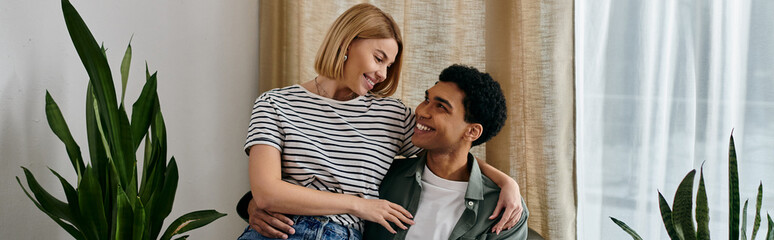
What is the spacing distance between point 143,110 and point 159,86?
52cm

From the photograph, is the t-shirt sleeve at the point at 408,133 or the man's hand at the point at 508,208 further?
the t-shirt sleeve at the point at 408,133

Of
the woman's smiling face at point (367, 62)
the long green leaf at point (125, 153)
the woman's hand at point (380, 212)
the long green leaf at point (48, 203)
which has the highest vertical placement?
the woman's smiling face at point (367, 62)

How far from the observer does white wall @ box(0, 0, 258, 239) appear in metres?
1.55

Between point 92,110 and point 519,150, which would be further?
point 519,150

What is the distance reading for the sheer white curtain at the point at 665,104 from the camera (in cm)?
170

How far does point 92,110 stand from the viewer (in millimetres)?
1531

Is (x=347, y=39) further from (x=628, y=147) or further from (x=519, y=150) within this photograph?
(x=628, y=147)

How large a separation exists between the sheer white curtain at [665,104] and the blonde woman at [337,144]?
1.57 feet

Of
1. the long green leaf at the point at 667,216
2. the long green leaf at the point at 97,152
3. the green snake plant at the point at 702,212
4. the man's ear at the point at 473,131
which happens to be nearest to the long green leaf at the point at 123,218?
the long green leaf at the point at 97,152

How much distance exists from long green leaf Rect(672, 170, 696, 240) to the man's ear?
508 millimetres

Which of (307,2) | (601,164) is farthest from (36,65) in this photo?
(601,164)

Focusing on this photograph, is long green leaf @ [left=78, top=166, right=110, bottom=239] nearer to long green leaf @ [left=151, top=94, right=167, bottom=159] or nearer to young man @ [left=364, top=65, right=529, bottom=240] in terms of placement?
long green leaf @ [left=151, top=94, right=167, bottom=159]

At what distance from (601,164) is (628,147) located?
104 mm

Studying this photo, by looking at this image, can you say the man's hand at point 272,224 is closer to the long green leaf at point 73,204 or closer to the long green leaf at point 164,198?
the long green leaf at point 164,198
